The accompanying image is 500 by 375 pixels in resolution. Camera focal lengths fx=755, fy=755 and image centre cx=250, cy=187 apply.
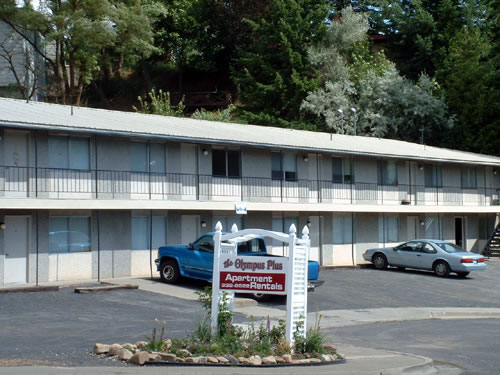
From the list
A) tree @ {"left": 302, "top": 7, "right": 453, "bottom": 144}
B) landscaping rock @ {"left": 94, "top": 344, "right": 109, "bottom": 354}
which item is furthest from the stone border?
tree @ {"left": 302, "top": 7, "right": 453, "bottom": 144}

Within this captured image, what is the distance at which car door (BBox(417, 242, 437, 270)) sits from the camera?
32.5 meters

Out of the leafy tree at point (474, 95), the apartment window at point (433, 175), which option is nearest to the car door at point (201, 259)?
the apartment window at point (433, 175)

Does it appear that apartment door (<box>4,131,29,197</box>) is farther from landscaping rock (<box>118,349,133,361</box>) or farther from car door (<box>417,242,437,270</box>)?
car door (<box>417,242,437,270</box>)

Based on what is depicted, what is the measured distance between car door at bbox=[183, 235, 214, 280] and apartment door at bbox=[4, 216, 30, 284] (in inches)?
207

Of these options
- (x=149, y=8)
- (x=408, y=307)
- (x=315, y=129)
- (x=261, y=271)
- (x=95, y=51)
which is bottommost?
(x=408, y=307)

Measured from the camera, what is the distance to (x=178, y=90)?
214 ft

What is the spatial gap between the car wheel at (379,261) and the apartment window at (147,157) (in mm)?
11211

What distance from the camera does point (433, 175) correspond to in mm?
41125

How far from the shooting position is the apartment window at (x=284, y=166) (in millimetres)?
32969

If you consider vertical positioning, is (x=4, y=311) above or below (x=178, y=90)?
below

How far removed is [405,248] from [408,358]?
64.9 ft

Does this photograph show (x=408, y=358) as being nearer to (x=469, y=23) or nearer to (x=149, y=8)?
(x=149, y=8)

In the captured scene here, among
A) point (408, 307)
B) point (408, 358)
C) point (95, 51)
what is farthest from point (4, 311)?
point (95, 51)

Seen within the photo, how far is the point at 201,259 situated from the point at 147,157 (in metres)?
5.75
